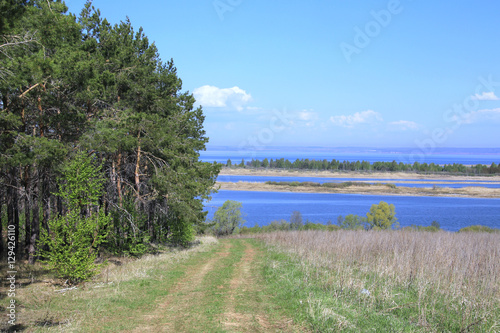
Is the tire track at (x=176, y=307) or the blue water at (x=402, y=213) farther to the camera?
the blue water at (x=402, y=213)

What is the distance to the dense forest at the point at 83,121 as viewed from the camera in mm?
10750

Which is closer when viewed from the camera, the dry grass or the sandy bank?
the dry grass

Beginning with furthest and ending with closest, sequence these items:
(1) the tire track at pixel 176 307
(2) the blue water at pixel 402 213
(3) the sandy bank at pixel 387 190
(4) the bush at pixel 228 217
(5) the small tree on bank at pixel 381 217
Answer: (3) the sandy bank at pixel 387 190, (2) the blue water at pixel 402 213, (5) the small tree on bank at pixel 381 217, (4) the bush at pixel 228 217, (1) the tire track at pixel 176 307

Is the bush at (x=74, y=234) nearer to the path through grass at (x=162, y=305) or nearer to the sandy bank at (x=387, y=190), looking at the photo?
the path through grass at (x=162, y=305)

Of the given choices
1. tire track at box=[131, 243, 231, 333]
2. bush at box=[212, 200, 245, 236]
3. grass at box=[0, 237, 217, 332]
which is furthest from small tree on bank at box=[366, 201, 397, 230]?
tire track at box=[131, 243, 231, 333]

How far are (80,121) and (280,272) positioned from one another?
373 inches

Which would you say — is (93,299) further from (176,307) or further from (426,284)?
(426,284)

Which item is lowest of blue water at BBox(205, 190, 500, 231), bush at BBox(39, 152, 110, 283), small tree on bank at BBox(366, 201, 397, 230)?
blue water at BBox(205, 190, 500, 231)

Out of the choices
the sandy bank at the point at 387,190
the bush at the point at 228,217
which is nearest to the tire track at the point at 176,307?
the bush at the point at 228,217

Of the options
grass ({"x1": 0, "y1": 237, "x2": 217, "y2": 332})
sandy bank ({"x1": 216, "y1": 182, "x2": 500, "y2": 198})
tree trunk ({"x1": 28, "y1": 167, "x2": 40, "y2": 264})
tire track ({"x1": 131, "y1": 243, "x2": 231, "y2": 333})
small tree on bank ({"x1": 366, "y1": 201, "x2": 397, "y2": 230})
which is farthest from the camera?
sandy bank ({"x1": 216, "y1": 182, "x2": 500, "y2": 198})

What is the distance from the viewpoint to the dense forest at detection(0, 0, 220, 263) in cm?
1075

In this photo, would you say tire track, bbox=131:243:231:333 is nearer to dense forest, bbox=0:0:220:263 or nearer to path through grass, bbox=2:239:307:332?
path through grass, bbox=2:239:307:332

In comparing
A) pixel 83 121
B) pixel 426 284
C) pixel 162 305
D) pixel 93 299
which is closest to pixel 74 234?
pixel 93 299

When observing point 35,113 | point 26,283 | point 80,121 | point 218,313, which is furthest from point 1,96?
point 218,313
